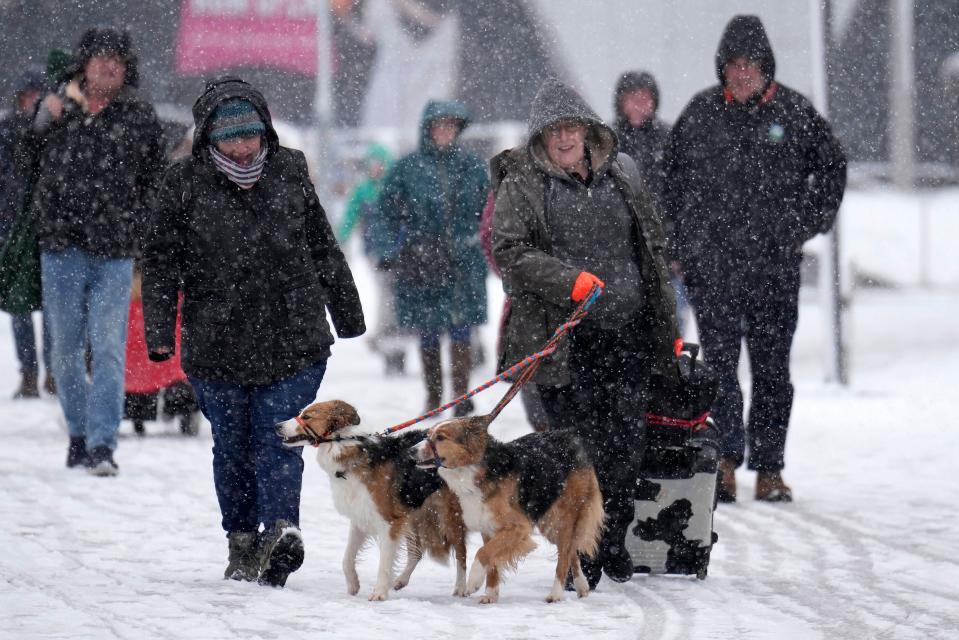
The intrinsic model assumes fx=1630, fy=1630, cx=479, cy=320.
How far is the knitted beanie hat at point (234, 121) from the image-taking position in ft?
19.5

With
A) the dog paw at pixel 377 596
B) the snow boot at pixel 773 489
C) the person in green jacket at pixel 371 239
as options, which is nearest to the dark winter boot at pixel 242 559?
the dog paw at pixel 377 596

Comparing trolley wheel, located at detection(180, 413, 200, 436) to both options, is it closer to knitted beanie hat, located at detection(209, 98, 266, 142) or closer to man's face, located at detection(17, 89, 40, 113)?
man's face, located at detection(17, 89, 40, 113)

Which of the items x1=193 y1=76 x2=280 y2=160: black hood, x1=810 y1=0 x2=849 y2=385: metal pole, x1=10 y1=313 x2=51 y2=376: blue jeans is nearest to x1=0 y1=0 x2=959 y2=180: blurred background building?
x1=810 y1=0 x2=849 y2=385: metal pole

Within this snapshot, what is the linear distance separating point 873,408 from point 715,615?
715 centimetres

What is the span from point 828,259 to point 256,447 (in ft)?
28.5

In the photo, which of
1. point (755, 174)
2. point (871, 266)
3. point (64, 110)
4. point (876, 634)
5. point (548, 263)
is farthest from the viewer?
point (871, 266)

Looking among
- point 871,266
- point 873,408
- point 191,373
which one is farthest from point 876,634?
point 871,266

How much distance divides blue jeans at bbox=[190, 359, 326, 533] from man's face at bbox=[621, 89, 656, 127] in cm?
456

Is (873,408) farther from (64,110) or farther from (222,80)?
(222,80)

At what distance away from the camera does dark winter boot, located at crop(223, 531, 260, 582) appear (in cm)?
622

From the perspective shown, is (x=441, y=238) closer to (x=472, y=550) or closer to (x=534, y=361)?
(x=472, y=550)

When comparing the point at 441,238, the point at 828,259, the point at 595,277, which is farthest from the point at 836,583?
the point at 828,259

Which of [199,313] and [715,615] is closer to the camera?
[715,615]

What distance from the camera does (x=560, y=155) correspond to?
19.9 feet
